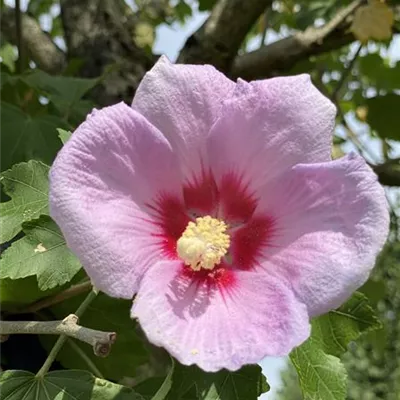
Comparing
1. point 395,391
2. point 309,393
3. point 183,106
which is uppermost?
point 183,106

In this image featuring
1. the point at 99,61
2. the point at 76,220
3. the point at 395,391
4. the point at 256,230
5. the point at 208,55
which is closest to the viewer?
the point at 76,220

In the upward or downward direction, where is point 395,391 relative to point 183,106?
downward

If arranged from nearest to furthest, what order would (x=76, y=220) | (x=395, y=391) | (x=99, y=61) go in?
(x=76, y=220), (x=99, y=61), (x=395, y=391)

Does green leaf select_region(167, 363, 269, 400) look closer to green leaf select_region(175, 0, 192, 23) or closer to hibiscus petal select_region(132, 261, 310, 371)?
hibiscus petal select_region(132, 261, 310, 371)

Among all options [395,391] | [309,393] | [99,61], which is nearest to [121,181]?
[309,393]

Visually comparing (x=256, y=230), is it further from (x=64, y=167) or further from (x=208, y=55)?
(x=208, y=55)

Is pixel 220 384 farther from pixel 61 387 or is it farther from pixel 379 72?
pixel 379 72
